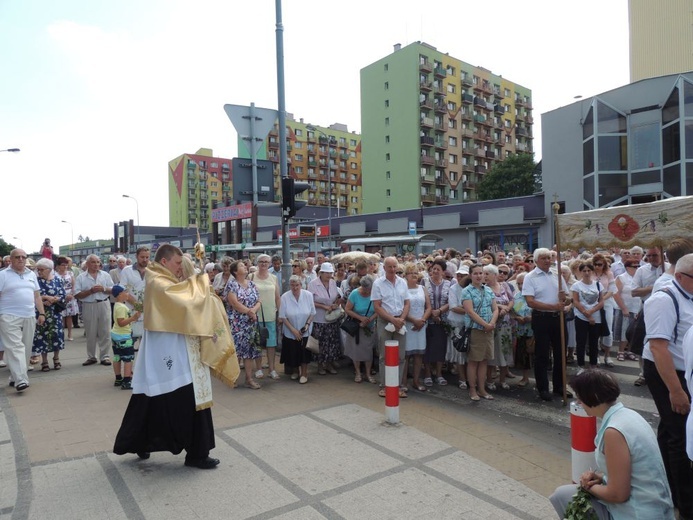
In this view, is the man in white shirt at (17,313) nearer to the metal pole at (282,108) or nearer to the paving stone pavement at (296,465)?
the paving stone pavement at (296,465)

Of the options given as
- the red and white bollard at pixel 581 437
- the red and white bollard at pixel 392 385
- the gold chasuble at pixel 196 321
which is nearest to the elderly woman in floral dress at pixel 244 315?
the red and white bollard at pixel 392 385

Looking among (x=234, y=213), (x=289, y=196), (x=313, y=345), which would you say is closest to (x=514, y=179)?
(x=234, y=213)

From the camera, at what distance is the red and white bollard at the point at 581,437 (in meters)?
3.11

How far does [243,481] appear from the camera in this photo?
4074 mm

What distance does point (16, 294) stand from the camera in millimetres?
7191

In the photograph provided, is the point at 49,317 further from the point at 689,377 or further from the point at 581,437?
the point at 689,377

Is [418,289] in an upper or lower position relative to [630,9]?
lower

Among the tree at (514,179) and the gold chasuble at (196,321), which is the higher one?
the tree at (514,179)

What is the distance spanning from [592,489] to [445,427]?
296 centimetres

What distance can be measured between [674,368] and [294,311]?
5238mm

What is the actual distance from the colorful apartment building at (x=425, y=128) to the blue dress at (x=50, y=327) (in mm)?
56554

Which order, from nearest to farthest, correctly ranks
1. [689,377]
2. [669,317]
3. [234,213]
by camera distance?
[689,377] → [669,317] → [234,213]

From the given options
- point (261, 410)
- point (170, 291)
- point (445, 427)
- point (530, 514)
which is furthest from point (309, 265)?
point (530, 514)

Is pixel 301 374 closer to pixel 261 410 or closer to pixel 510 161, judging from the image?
pixel 261 410
